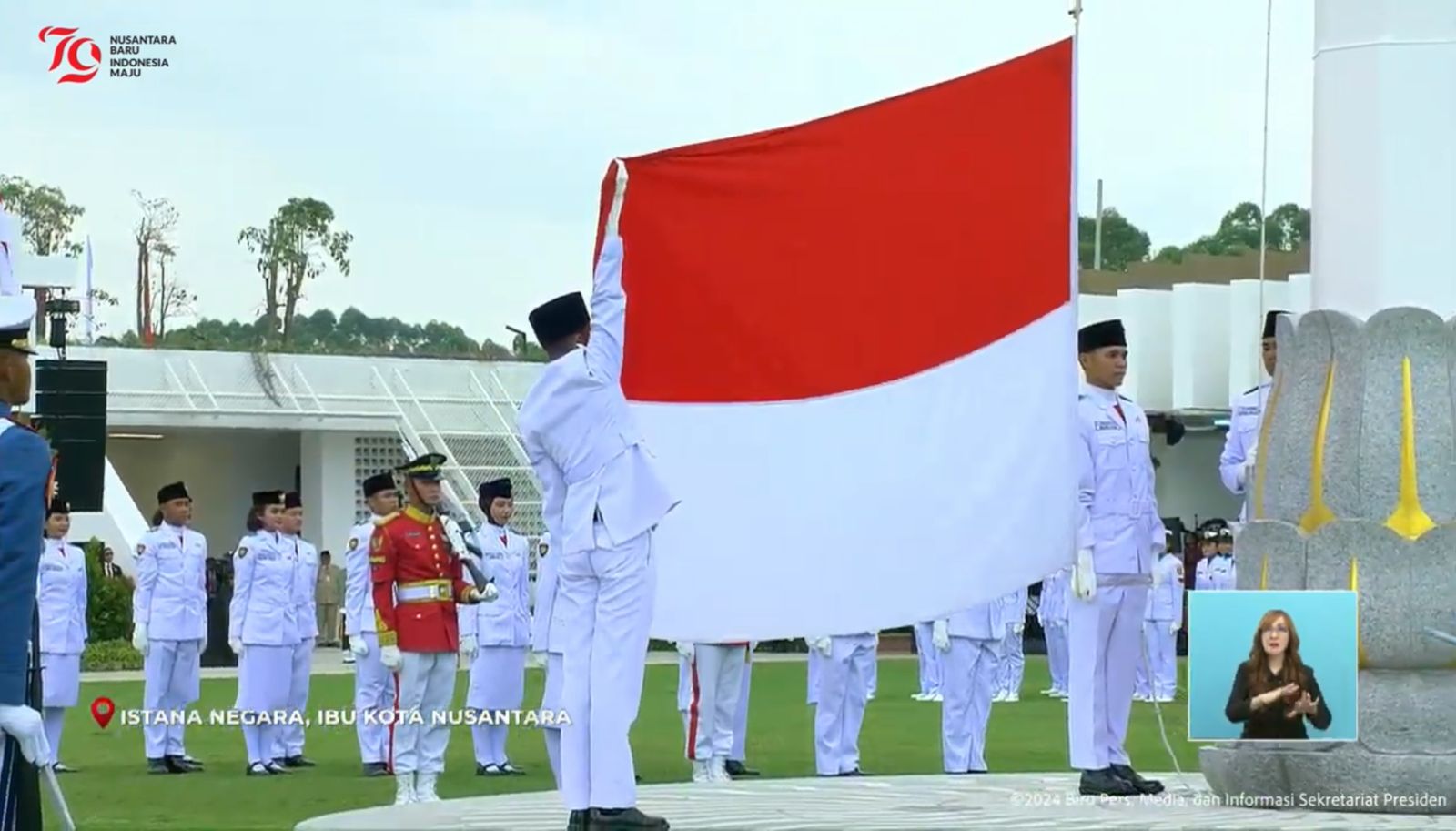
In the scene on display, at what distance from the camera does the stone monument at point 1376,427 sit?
843 centimetres

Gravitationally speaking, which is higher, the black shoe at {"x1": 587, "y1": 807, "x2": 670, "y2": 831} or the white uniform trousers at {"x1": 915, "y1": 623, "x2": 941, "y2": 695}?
the black shoe at {"x1": 587, "y1": 807, "x2": 670, "y2": 831}

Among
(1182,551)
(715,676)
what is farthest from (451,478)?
(715,676)

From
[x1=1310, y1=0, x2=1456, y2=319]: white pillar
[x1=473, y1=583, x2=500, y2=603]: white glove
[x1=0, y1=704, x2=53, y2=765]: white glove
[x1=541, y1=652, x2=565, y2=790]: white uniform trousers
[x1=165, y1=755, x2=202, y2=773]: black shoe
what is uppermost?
[x1=1310, y1=0, x2=1456, y2=319]: white pillar

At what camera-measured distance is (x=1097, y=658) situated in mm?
9664

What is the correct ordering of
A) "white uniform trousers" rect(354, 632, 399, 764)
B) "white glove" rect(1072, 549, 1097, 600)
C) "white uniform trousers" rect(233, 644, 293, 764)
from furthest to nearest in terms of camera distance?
"white uniform trousers" rect(233, 644, 293, 764) < "white uniform trousers" rect(354, 632, 399, 764) < "white glove" rect(1072, 549, 1097, 600)

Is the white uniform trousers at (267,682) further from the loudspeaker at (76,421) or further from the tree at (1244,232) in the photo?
the tree at (1244,232)

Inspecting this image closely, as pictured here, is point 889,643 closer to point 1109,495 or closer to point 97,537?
point 97,537

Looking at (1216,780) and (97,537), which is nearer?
(1216,780)

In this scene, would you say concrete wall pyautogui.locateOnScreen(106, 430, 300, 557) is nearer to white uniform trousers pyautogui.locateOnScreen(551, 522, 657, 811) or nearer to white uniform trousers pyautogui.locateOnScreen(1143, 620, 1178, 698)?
white uniform trousers pyautogui.locateOnScreen(1143, 620, 1178, 698)

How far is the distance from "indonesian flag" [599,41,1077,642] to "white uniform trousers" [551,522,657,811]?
0.73m

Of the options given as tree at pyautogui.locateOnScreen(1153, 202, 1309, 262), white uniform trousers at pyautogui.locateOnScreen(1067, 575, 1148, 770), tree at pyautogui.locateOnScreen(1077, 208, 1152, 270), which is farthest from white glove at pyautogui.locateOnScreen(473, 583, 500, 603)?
tree at pyautogui.locateOnScreen(1077, 208, 1152, 270)

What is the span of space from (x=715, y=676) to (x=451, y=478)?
22.5 meters

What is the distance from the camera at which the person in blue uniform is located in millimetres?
5867

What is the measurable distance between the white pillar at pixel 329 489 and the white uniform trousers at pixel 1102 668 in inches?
1133
